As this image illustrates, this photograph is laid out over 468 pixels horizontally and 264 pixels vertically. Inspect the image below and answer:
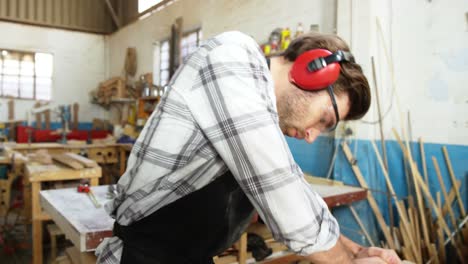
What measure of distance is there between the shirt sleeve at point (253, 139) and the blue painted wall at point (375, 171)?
2.33 meters

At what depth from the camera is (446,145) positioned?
8.80ft

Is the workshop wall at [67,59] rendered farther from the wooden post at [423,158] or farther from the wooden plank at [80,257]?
the wooden post at [423,158]

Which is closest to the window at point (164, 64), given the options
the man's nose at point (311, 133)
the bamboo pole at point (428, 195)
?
the bamboo pole at point (428, 195)

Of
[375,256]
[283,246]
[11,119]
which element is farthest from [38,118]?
[375,256]

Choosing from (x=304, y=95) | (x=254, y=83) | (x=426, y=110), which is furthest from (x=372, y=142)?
(x=254, y=83)

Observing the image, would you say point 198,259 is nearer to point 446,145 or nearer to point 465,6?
point 446,145

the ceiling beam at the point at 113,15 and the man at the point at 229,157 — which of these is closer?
the man at the point at 229,157

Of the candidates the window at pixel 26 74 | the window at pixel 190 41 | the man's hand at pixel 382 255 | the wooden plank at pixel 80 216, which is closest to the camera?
the man's hand at pixel 382 255

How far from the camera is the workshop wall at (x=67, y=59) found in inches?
303

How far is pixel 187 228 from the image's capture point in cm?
88

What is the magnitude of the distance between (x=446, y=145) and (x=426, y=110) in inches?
12.5

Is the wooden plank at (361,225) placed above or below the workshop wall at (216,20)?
below

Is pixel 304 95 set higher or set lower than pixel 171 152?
higher

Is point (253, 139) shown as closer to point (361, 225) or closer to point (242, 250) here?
point (242, 250)
